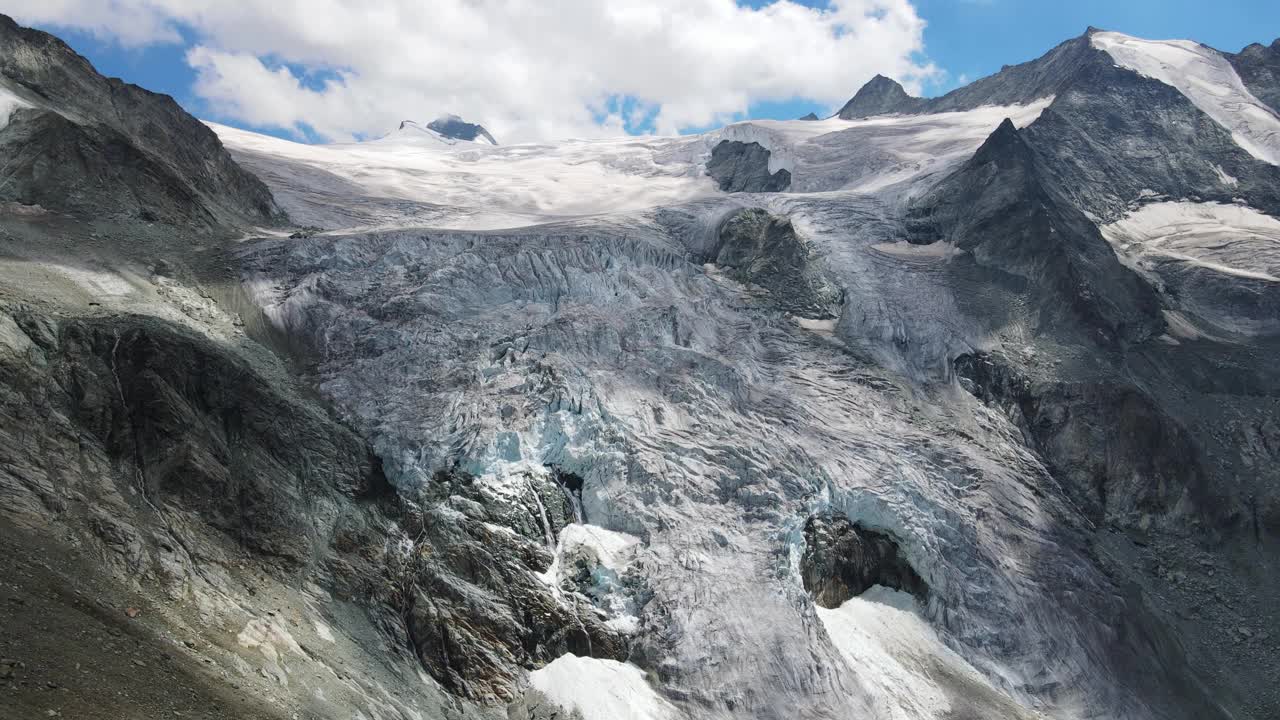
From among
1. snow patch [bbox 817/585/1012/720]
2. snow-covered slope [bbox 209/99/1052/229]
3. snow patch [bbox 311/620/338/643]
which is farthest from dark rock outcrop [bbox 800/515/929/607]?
snow-covered slope [bbox 209/99/1052/229]

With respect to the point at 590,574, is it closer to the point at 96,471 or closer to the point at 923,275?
the point at 96,471

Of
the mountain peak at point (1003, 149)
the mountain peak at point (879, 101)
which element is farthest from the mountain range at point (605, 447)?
the mountain peak at point (879, 101)

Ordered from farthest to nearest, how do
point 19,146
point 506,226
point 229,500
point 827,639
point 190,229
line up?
1. point 506,226
2. point 190,229
3. point 19,146
4. point 827,639
5. point 229,500

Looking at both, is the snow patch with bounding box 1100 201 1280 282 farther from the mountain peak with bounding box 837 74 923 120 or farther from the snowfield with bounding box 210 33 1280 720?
the mountain peak with bounding box 837 74 923 120

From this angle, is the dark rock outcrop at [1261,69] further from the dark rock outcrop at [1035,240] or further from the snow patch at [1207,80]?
the dark rock outcrop at [1035,240]

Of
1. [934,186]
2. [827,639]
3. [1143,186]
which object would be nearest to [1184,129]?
[1143,186]

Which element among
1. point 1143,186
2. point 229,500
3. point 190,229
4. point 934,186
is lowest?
point 229,500

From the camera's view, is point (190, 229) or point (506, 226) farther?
point (506, 226)

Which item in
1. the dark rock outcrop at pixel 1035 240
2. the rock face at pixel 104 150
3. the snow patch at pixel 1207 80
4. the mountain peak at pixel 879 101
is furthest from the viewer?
the mountain peak at pixel 879 101
